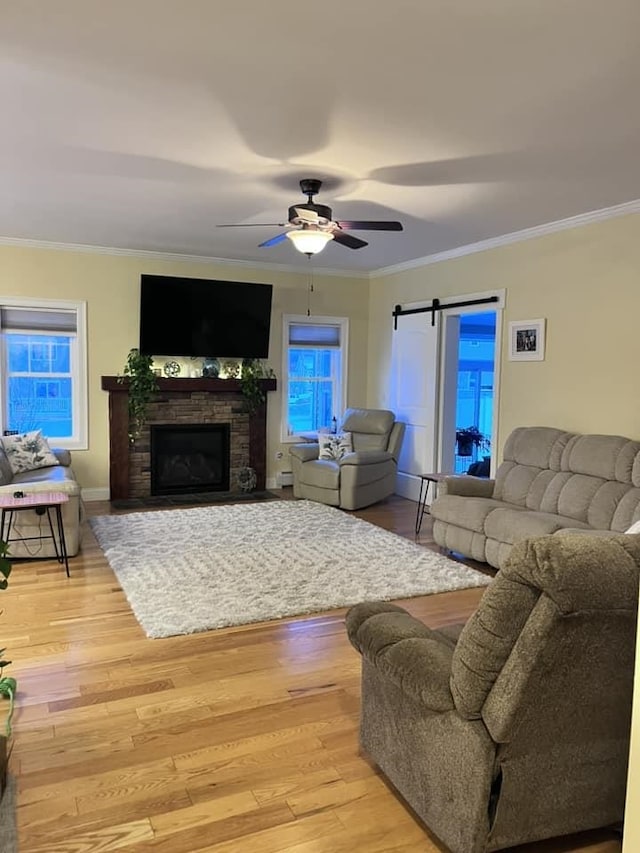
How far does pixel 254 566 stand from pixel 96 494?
3.05m

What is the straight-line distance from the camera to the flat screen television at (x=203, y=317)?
6.83 meters

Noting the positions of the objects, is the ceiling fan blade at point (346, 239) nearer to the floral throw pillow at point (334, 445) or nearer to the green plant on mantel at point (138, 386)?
the floral throw pillow at point (334, 445)

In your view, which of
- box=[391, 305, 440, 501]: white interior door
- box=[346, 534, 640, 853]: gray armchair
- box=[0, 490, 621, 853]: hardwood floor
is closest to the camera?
box=[346, 534, 640, 853]: gray armchair

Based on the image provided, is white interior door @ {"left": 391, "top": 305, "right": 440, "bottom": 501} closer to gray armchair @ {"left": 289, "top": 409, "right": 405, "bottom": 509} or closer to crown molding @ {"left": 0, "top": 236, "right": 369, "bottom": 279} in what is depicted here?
gray armchair @ {"left": 289, "top": 409, "right": 405, "bottom": 509}

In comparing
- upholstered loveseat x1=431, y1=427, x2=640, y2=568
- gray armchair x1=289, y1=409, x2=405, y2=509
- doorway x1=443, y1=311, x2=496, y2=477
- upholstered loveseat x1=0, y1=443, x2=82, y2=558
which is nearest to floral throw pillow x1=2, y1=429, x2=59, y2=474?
upholstered loveseat x1=0, y1=443, x2=82, y2=558

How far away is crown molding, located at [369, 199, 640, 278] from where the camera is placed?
4693 millimetres

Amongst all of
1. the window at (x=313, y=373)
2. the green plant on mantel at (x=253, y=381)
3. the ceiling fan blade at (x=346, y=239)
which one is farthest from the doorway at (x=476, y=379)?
the ceiling fan blade at (x=346, y=239)

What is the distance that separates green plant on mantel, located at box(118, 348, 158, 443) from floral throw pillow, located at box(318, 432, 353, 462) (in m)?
1.93

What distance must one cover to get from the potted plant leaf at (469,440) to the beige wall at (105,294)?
244 cm

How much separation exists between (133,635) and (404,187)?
3.30 m

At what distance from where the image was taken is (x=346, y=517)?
6203 millimetres

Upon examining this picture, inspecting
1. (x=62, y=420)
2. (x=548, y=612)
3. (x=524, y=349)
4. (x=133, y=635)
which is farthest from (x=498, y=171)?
(x=62, y=420)

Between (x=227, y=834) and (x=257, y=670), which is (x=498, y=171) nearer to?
(x=257, y=670)

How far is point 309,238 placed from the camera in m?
4.14
